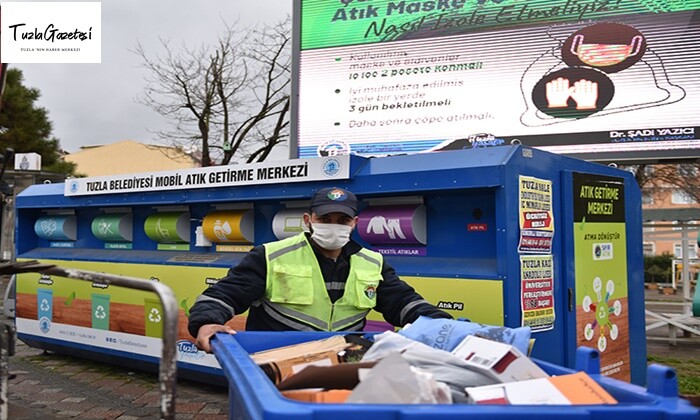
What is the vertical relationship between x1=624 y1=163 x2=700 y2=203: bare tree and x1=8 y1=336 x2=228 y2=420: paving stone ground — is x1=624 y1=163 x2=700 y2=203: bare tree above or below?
above

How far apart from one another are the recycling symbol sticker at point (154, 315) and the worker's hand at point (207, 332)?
3412mm

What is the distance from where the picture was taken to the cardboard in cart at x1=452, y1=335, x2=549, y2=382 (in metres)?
2.12

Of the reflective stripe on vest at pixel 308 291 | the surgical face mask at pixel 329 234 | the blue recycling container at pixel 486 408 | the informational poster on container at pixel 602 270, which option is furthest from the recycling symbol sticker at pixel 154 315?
the blue recycling container at pixel 486 408

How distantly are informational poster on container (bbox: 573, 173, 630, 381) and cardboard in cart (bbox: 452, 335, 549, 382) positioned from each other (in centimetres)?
256

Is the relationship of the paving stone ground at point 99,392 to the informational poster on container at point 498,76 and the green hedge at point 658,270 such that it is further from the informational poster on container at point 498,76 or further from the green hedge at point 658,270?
the green hedge at point 658,270

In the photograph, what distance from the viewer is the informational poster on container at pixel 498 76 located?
7.94 meters

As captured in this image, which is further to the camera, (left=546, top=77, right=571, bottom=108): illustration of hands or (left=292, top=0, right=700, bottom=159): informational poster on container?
(left=546, top=77, right=571, bottom=108): illustration of hands

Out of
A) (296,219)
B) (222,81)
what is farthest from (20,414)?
(222,81)

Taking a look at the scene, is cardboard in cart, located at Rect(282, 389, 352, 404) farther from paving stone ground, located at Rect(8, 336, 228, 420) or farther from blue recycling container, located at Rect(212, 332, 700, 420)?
paving stone ground, located at Rect(8, 336, 228, 420)

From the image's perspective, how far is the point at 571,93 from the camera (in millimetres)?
8266

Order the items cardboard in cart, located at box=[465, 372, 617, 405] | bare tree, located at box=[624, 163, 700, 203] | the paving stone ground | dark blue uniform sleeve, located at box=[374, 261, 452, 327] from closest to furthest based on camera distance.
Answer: cardboard in cart, located at box=[465, 372, 617, 405] → dark blue uniform sleeve, located at box=[374, 261, 452, 327] → the paving stone ground → bare tree, located at box=[624, 163, 700, 203]

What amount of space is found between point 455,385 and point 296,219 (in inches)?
136

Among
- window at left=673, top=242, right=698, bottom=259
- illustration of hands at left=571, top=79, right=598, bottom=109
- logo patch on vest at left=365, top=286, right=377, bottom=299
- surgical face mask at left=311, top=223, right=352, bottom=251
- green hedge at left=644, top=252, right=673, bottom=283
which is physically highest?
illustration of hands at left=571, top=79, right=598, bottom=109

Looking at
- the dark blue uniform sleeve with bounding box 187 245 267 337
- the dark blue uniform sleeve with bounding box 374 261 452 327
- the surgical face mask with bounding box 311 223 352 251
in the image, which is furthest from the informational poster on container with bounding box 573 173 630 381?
the dark blue uniform sleeve with bounding box 187 245 267 337
